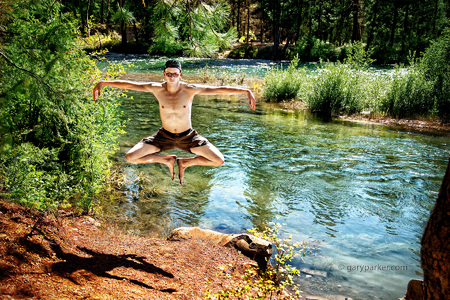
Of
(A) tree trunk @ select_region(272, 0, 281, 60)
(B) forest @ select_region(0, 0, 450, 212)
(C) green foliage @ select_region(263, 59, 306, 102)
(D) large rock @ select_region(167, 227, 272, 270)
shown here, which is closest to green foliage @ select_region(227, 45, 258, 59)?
(B) forest @ select_region(0, 0, 450, 212)

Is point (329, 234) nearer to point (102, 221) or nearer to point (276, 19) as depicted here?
point (102, 221)

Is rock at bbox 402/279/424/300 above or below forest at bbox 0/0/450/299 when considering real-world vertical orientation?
below

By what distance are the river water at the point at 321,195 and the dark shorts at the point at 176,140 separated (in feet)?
7.58

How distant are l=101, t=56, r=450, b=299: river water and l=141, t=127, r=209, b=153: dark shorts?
2311 millimetres

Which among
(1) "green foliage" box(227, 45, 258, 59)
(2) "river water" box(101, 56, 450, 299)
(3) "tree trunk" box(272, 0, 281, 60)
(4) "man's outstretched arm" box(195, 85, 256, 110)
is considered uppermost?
(3) "tree trunk" box(272, 0, 281, 60)

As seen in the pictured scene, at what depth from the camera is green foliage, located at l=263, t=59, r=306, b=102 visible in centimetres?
2238

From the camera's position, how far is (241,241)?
6117 mm

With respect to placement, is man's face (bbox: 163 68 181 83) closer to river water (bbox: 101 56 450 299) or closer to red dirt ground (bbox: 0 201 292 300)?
red dirt ground (bbox: 0 201 292 300)

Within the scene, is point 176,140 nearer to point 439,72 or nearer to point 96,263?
point 96,263

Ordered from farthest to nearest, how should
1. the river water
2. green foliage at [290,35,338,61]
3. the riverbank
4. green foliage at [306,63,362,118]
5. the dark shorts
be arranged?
green foliage at [290,35,338,61] < green foliage at [306,63,362,118] < the riverbank < the river water < the dark shorts

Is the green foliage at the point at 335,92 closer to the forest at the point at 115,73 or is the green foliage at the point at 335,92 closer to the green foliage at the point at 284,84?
the forest at the point at 115,73

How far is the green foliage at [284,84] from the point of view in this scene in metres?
22.4

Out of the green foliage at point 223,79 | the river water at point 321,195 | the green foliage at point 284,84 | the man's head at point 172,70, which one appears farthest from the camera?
the green foliage at point 223,79

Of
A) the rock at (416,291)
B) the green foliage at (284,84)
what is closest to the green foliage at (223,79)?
the green foliage at (284,84)
